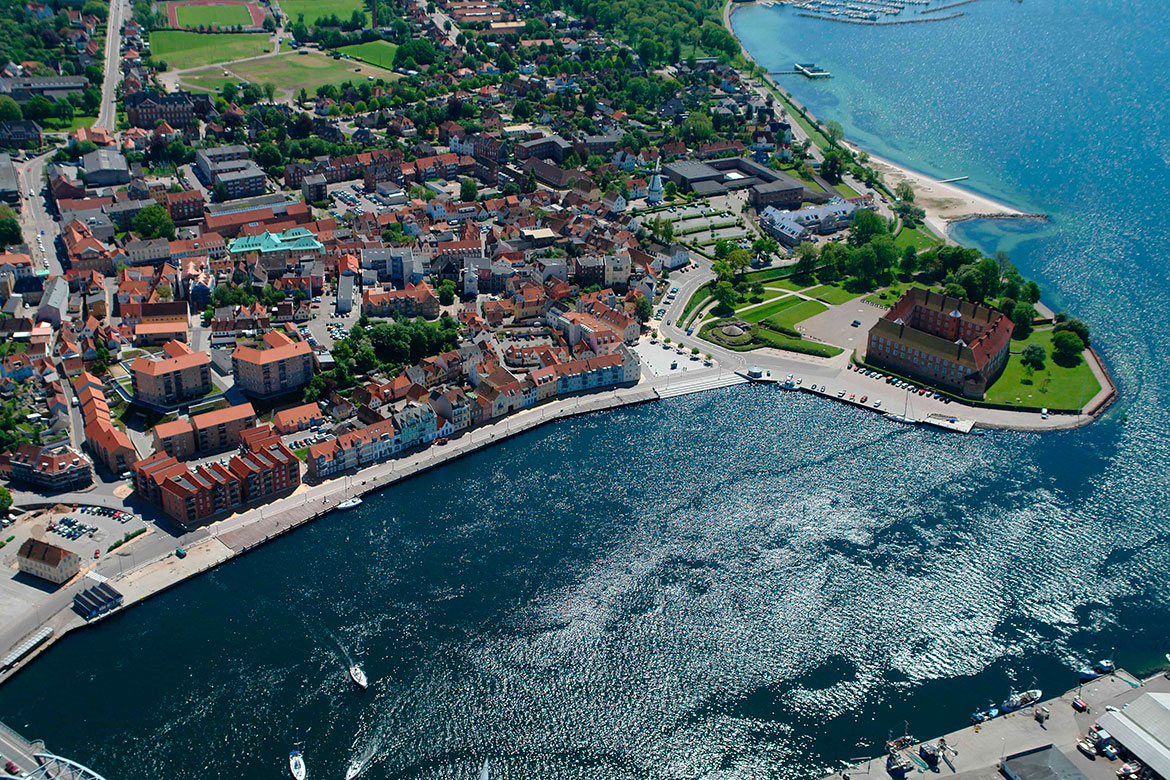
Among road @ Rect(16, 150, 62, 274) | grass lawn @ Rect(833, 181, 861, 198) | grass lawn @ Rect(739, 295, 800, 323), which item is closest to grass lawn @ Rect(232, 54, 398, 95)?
road @ Rect(16, 150, 62, 274)

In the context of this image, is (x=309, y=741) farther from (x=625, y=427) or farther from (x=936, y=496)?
(x=936, y=496)

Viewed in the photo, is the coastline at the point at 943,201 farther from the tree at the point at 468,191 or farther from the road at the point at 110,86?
the road at the point at 110,86

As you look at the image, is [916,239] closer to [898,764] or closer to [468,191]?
[468,191]

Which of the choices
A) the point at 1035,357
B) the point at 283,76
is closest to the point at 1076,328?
the point at 1035,357

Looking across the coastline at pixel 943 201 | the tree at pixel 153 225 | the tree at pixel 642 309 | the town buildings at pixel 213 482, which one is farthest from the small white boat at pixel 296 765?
the coastline at pixel 943 201

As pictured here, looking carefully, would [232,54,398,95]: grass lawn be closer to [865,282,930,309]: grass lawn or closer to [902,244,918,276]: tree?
[902,244,918,276]: tree

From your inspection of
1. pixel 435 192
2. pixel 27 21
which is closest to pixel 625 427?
pixel 435 192
